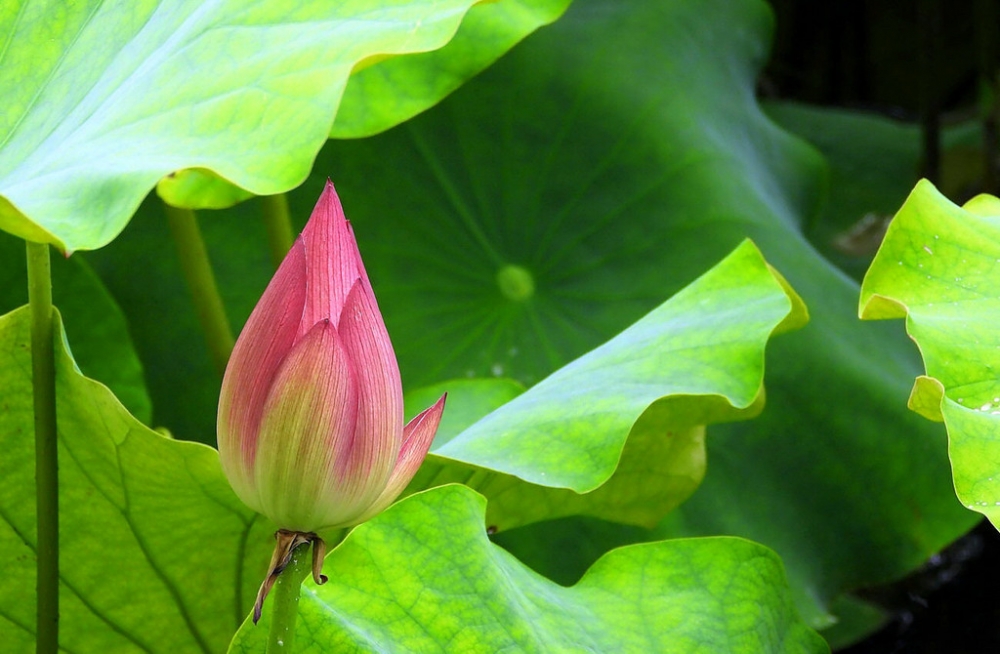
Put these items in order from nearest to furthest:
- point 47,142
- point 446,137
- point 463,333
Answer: point 47,142 → point 463,333 → point 446,137

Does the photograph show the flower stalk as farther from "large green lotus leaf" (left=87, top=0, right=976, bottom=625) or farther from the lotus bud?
"large green lotus leaf" (left=87, top=0, right=976, bottom=625)

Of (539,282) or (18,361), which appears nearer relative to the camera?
(18,361)

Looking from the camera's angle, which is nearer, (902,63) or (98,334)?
(98,334)

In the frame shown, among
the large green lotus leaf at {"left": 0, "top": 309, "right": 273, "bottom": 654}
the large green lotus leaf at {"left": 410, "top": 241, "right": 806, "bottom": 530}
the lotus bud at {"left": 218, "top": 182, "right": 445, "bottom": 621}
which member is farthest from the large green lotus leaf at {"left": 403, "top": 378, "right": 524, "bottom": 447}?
the lotus bud at {"left": 218, "top": 182, "right": 445, "bottom": 621}

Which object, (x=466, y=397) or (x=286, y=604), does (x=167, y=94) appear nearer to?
(x=286, y=604)

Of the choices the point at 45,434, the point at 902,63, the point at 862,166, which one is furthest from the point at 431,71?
the point at 902,63

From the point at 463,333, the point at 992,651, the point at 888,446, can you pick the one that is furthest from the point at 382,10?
the point at 992,651

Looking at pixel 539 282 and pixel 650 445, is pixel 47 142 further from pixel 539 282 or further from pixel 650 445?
pixel 539 282
